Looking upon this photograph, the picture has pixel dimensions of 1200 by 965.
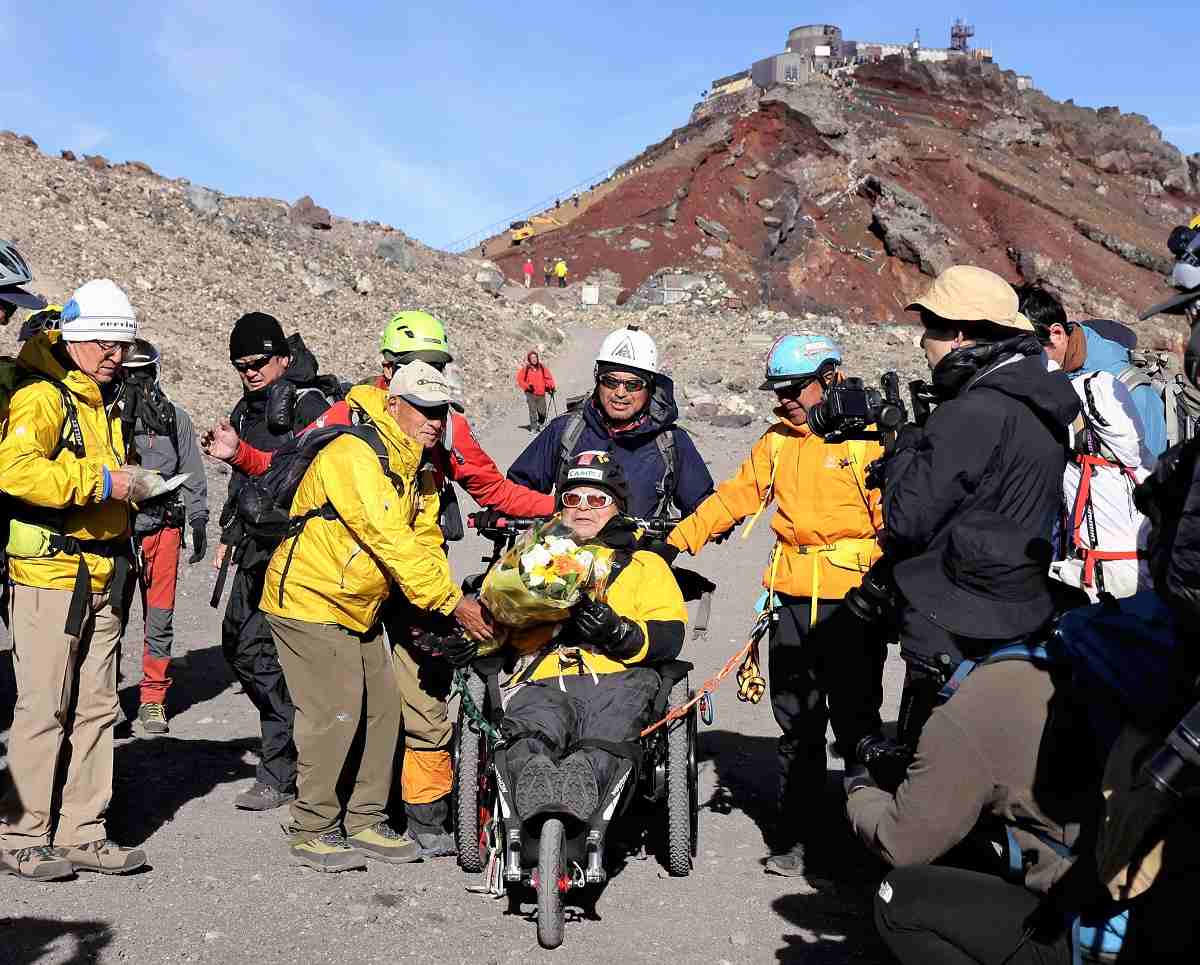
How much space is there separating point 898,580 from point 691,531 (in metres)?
2.00

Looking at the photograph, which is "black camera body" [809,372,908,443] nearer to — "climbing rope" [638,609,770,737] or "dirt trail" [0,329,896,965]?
"climbing rope" [638,609,770,737]

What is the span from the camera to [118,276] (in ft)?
80.8

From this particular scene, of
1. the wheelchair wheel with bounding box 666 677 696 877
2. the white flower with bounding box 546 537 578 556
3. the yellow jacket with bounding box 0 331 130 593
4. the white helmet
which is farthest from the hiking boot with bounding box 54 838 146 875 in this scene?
the white helmet

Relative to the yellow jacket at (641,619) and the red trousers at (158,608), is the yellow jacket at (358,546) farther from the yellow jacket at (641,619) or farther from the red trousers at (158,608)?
the red trousers at (158,608)

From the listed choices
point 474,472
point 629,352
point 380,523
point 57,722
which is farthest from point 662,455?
point 57,722

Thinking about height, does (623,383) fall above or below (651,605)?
above

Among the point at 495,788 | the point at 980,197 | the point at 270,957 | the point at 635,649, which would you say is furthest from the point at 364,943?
the point at 980,197

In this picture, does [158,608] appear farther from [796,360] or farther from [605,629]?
[796,360]

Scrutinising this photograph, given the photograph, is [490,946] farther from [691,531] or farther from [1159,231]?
[1159,231]

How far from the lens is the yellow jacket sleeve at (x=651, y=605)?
17.2 ft

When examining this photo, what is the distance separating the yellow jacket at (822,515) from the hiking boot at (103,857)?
123 inches

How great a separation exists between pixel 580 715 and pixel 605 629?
402 mm

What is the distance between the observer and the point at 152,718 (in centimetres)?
720

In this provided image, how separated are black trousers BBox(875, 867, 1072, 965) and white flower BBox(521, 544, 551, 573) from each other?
6.71ft
